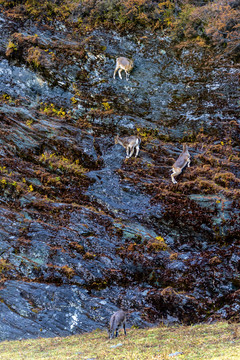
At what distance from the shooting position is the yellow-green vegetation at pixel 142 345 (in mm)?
7588

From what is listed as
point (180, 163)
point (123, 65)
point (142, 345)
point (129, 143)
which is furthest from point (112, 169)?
point (142, 345)

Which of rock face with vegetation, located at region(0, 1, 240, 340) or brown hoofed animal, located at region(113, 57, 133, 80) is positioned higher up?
brown hoofed animal, located at region(113, 57, 133, 80)

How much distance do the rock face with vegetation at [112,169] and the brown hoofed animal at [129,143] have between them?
1.71 ft

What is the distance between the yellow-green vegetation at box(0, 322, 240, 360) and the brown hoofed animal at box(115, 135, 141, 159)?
34.3 feet

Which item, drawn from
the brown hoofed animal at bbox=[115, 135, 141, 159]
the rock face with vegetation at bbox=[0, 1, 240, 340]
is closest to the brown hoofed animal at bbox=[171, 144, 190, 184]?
the rock face with vegetation at bbox=[0, 1, 240, 340]

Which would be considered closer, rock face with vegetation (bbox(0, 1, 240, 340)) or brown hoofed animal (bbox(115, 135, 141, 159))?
rock face with vegetation (bbox(0, 1, 240, 340))

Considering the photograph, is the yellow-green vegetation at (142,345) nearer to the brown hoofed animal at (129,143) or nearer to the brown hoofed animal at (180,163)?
the brown hoofed animal at (180,163)

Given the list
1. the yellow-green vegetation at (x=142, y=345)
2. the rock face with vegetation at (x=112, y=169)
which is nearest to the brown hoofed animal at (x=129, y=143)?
the rock face with vegetation at (x=112, y=169)

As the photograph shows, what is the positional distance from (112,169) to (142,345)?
11514 millimetres

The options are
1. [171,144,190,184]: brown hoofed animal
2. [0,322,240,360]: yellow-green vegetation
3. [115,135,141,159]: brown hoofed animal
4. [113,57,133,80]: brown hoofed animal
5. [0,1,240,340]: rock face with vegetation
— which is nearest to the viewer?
[0,322,240,360]: yellow-green vegetation

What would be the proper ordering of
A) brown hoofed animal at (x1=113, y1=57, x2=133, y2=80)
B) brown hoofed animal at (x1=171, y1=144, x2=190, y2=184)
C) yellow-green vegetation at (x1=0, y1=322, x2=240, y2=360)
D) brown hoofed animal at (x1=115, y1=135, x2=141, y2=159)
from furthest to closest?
brown hoofed animal at (x1=113, y1=57, x2=133, y2=80) < brown hoofed animal at (x1=115, y1=135, x2=141, y2=159) < brown hoofed animal at (x1=171, y1=144, x2=190, y2=184) < yellow-green vegetation at (x1=0, y1=322, x2=240, y2=360)

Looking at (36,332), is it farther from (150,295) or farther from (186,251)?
(186,251)

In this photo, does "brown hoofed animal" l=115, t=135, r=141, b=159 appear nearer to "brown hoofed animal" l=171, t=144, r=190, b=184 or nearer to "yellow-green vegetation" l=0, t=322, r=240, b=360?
"brown hoofed animal" l=171, t=144, r=190, b=184

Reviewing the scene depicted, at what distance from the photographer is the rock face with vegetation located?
1375 cm
